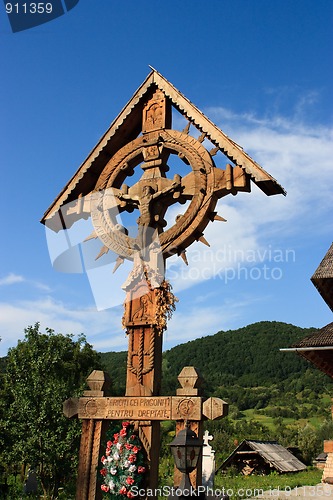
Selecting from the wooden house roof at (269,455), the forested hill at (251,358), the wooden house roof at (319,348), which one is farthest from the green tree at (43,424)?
the forested hill at (251,358)

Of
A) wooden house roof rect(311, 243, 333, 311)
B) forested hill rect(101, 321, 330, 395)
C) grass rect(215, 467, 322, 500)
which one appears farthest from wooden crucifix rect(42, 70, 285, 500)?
forested hill rect(101, 321, 330, 395)

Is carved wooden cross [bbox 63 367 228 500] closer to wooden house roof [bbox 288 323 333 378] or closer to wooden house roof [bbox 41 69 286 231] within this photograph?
wooden house roof [bbox 41 69 286 231]

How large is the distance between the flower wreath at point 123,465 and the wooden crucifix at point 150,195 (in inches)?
7.1

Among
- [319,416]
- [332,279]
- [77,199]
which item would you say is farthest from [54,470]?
[319,416]

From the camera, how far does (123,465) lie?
6324 mm

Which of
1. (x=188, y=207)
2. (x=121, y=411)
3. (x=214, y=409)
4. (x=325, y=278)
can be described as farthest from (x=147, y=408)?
(x=325, y=278)

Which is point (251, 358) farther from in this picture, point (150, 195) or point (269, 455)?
point (150, 195)

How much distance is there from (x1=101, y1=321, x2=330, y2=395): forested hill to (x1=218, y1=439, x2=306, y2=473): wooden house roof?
130 feet

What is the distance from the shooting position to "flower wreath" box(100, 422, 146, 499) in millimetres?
6301

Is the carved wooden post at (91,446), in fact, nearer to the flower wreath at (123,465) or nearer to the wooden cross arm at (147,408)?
the wooden cross arm at (147,408)

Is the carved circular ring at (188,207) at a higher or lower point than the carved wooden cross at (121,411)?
higher

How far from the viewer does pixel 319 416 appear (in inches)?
2635

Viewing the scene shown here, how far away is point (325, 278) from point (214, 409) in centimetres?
961

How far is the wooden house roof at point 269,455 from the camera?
32969mm
